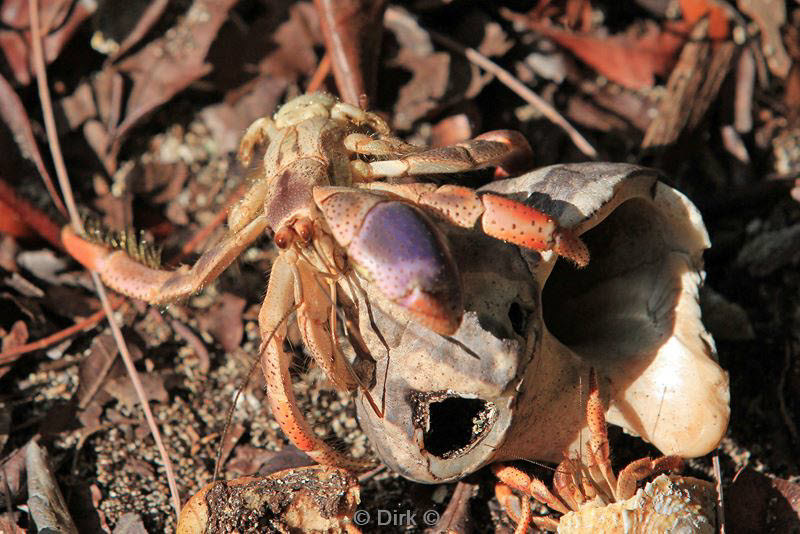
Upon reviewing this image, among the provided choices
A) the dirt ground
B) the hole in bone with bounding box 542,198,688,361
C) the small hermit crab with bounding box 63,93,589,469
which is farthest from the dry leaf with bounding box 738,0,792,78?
the small hermit crab with bounding box 63,93,589,469

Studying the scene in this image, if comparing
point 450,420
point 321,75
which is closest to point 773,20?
point 321,75

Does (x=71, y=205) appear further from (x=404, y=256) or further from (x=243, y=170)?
(x=404, y=256)

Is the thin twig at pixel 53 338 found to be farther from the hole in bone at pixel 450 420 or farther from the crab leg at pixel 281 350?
the hole in bone at pixel 450 420

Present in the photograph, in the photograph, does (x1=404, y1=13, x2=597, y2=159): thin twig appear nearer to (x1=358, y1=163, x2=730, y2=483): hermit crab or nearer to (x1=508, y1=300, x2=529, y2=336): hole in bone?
(x1=358, y1=163, x2=730, y2=483): hermit crab

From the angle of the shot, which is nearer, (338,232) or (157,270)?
(338,232)

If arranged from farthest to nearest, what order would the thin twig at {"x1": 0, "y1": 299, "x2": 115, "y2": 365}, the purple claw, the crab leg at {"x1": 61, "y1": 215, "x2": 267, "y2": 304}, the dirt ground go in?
the thin twig at {"x1": 0, "y1": 299, "x2": 115, "y2": 365} < the dirt ground < the crab leg at {"x1": 61, "y1": 215, "x2": 267, "y2": 304} < the purple claw

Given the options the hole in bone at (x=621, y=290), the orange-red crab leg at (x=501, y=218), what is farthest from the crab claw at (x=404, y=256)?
the hole in bone at (x=621, y=290)

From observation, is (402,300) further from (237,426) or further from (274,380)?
(237,426)
